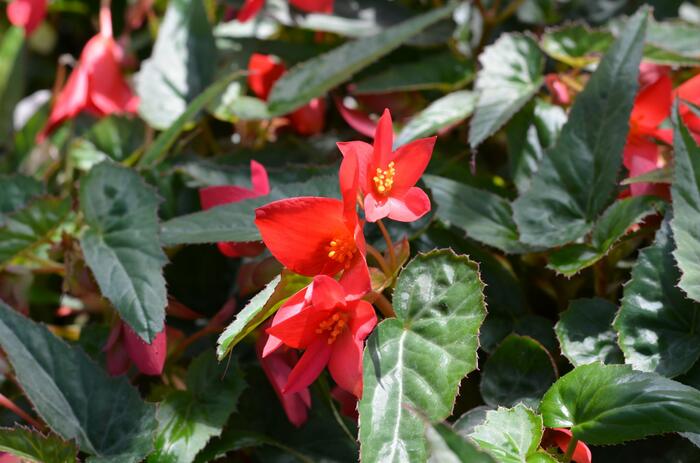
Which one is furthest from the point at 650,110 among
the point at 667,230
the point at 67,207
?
the point at 67,207

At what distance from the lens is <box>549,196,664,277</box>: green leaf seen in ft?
2.00

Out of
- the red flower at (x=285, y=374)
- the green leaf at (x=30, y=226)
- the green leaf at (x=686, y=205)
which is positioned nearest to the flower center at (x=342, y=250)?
the red flower at (x=285, y=374)

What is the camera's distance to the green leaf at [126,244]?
2.02 feet

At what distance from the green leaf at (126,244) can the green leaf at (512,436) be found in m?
0.26

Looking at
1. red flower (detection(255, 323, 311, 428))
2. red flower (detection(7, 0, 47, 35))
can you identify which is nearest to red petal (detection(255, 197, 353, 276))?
red flower (detection(255, 323, 311, 428))

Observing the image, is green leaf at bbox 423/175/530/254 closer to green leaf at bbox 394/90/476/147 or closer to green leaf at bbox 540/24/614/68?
green leaf at bbox 394/90/476/147

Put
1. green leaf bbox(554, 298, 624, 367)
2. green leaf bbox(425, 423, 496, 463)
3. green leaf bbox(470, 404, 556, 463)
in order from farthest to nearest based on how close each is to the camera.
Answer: green leaf bbox(554, 298, 624, 367), green leaf bbox(470, 404, 556, 463), green leaf bbox(425, 423, 496, 463)

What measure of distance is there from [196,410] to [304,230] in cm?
21

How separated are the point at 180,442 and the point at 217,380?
0.23 ft

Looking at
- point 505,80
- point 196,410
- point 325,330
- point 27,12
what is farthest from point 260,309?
point 27,12

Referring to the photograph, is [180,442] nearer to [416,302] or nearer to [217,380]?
[217,380]

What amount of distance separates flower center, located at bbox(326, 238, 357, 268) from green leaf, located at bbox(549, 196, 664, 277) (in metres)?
0.18

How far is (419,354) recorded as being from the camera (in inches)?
21.0

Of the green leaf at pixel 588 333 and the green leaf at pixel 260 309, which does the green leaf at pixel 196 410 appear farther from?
the green leaf at pixel 588 333
